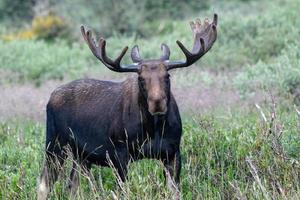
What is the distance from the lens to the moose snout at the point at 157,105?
23.2 ft

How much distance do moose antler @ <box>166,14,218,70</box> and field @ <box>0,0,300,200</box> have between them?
0.74 meters

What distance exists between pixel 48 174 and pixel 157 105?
164 cm

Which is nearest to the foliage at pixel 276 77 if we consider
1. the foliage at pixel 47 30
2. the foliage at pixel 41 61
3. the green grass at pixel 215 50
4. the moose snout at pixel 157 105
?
the green grass at pixel 215 50

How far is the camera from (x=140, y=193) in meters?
6.76

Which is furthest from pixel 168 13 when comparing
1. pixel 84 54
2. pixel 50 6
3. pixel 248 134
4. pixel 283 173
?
pixel 283 173

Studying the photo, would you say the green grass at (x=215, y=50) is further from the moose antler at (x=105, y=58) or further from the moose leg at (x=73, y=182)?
the moose antler at (x=105, y=58)

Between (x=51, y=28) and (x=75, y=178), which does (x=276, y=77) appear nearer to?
(x=75, y=178)

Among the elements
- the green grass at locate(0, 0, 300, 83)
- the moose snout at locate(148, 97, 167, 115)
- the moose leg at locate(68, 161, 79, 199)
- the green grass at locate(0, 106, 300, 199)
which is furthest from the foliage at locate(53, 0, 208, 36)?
the moose snout at locate(148, 97, 167, 115)

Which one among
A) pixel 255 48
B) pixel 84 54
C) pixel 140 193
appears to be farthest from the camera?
pixel 84 54

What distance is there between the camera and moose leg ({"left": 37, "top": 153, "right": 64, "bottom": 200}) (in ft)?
25.3

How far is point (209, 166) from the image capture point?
7648mm

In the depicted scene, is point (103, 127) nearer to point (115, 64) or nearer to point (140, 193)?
point (115, 64)

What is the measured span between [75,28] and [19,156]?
1736 cm

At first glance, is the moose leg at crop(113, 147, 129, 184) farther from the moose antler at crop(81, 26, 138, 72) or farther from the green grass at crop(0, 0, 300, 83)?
the green grass at crop(0, 0, 300, 83)
